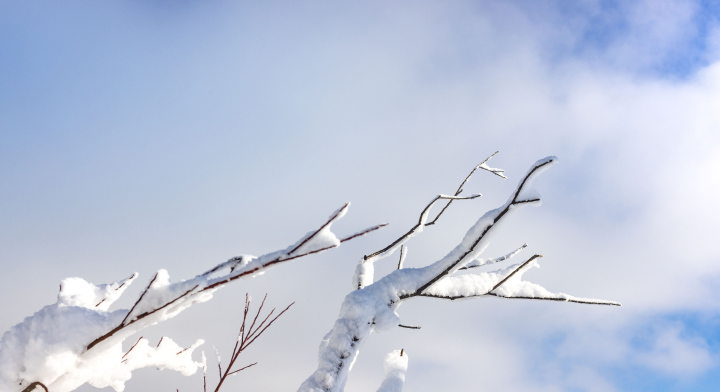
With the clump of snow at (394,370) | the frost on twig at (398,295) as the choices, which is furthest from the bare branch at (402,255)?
the frost on twig at (398,295)

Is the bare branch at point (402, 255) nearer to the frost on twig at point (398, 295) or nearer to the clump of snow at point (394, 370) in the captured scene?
the clump of snow at point (394, 370)

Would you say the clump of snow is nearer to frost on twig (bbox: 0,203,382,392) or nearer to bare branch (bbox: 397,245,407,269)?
bare branch (bbox: 397,245,407,269)

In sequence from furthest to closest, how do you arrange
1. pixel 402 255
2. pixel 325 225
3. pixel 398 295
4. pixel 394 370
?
1. pixel 402 255
2. pixel 394 370
3. pixel 398 295
4. pixel 325 225

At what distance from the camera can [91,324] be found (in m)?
1.27

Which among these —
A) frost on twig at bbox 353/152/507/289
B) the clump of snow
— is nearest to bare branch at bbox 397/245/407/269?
frost on twig at bbox 353/152/507/289

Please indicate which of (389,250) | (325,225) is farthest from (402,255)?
(325,225)

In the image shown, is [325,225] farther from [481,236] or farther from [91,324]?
[91,324]

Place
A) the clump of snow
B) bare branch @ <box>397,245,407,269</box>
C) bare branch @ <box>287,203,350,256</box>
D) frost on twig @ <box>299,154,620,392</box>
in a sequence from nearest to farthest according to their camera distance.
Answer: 1. bare branch @ <box>287,203,350,256</box>
2. frost on twig @ <box>299,154,620,392</box>
3. the clump of snow
4. bare branch @ <box>397,245,407,269</box>

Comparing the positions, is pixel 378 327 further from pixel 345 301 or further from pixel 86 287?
pixel 86 287

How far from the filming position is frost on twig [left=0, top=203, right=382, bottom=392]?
113 centimetres

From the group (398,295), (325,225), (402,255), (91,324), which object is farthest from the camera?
(402,255)

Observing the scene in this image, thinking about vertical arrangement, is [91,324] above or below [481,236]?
below

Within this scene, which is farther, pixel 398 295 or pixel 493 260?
pixel 493 260

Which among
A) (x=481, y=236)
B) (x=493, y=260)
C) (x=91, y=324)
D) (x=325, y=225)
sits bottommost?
(x=91, y=324)
